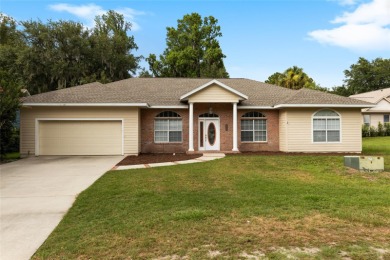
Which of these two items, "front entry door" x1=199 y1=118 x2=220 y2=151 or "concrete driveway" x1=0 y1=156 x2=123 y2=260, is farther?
"front entry door" x1=199 y1=118 x2=220 y2=151

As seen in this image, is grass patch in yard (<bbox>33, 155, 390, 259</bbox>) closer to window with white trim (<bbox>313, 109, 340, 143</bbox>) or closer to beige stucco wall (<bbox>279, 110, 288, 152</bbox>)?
beige stucco wall (<bbox>279, 110, 288, 152</bbox>)

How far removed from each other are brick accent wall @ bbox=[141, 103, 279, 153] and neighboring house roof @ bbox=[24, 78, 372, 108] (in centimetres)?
73

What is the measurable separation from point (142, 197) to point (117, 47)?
111 ft

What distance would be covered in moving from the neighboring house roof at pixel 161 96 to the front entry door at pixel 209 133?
1.93 metres

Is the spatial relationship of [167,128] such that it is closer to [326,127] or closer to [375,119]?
[326,127]

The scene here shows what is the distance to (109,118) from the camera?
16.0 m

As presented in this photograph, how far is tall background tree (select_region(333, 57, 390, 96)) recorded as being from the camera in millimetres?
58531

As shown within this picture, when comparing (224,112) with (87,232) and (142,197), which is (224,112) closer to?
(142,197)

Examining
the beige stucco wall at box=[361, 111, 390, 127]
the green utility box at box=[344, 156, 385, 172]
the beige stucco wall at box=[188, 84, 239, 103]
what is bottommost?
the green utility box at box=[344, 156, 385, 172]

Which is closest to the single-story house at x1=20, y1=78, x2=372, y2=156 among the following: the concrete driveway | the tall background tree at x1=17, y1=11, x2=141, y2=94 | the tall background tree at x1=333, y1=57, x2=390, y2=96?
the concrete driveway

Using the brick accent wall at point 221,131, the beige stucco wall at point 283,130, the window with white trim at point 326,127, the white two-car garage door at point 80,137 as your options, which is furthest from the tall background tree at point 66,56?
the window with white trim at point 326,127

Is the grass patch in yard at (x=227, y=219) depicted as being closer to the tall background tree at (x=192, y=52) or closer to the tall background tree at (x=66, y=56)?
the tall background tree at (x=66, y=56)

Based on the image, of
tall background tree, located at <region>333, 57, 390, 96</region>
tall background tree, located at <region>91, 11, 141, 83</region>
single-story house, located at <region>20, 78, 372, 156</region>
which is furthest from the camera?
tall background tree, located at <region>333, 57, 390, 96</region>

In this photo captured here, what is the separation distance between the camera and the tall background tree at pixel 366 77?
2304 inches
